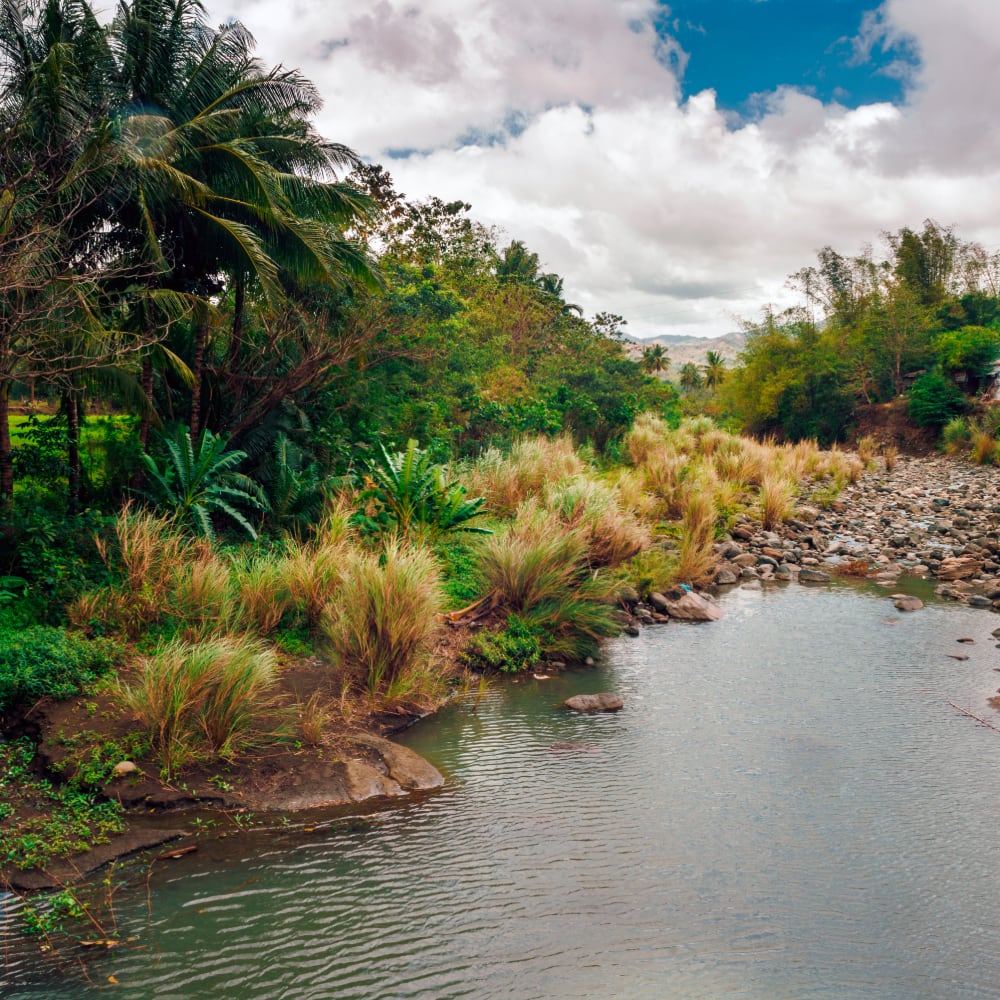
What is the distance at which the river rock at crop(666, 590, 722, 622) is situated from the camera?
363 inches

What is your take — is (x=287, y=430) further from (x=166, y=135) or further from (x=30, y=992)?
(x=30, y=992)

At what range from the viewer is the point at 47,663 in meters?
5.22

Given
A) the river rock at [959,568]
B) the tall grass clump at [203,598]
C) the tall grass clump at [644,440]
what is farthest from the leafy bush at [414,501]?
the tall grass clump at [644,440]

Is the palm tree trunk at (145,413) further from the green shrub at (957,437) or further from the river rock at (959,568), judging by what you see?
the green shrub at (957,437)

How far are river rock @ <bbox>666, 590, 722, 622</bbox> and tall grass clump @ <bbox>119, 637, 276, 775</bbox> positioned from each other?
556cm

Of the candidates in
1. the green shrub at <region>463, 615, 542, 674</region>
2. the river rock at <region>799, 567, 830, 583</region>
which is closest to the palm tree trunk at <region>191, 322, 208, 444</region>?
the green shrub at <region>463, 615, 542, 674</region>

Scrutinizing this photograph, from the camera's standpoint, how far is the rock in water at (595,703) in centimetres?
635

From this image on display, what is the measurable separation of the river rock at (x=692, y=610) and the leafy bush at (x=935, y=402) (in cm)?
2515

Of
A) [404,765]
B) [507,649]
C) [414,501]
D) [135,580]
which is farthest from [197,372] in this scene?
[404,765]

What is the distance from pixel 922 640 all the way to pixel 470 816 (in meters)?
6.00

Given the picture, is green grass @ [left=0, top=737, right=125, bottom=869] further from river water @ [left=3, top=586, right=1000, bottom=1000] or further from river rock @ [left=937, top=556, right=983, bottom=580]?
river rock @ [left=937, top=556, right=983, bottom=580]

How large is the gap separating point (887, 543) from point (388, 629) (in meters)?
10.6

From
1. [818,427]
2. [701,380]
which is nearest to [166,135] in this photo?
[818,427]

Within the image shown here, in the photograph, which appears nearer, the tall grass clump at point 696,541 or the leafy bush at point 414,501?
the leafy bush at point 414,501
